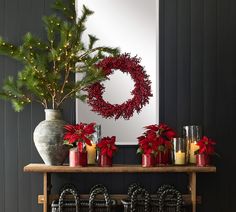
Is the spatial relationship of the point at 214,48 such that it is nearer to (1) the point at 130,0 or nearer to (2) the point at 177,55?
(2) the point at 177,55

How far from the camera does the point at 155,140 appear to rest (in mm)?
3176

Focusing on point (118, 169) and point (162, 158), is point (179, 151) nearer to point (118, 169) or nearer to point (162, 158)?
point (162, 158)

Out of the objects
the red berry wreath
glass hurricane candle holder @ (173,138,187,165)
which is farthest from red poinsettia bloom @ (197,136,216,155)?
the red berry wreath

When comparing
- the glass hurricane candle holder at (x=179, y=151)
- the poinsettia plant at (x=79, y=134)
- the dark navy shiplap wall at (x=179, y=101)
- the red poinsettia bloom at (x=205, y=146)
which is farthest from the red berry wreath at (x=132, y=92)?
the red poinsettia bloom at (x=205, y=146)

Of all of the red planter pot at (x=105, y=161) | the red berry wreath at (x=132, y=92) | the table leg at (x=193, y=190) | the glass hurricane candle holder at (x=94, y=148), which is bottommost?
the table leg at (x=193, y=190)

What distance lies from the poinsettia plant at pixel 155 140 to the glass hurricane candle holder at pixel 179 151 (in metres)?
0.04

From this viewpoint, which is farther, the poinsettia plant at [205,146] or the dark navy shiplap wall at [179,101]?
the dark navy shiplap wall at [179,101]

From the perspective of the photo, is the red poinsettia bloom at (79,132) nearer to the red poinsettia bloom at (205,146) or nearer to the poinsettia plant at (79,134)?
the poinsettia plant at (79,134)

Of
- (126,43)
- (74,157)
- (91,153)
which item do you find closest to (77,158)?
(74,157)

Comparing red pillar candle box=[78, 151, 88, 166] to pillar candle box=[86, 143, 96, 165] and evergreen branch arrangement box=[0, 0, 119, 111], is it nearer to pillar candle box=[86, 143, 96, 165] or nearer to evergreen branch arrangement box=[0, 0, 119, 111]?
pillar candle box=[86, 143, 96, 165]

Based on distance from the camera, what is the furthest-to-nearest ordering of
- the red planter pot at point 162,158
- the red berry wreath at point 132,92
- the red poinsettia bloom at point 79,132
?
the red berry wreath at point 132,92
the red planter pot at point 162,158
the red poinsettia bloom at point 79,132

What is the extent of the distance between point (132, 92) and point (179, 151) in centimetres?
53

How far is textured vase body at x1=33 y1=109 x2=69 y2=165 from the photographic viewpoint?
10.4 ft

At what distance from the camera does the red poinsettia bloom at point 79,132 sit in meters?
3.11
